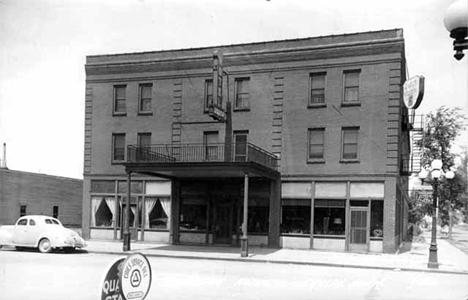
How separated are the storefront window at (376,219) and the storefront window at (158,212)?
33.3 feet

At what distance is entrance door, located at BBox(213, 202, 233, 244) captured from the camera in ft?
78.4

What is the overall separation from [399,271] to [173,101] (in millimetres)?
13925

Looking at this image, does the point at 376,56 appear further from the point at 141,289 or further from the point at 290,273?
the point at 141,289

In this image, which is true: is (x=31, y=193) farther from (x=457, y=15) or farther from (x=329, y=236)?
(x=329, y=236)

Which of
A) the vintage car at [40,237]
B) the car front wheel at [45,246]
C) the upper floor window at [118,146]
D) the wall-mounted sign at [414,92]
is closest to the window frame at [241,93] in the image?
the upper floor window at [118,146]

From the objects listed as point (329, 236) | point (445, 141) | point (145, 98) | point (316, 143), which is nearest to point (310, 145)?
point (316, 143)

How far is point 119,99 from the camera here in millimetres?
25922

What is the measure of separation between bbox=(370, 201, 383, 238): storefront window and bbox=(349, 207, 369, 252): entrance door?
0.87 feet

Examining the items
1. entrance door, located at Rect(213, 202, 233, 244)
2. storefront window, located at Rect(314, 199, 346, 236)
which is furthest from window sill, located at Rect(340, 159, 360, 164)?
entrance door, located at Rect(213, 202, 233, 244)

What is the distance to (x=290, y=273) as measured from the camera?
14359mm

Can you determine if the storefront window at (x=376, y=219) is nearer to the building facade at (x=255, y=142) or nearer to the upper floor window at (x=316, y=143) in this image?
the building facade at (x=255, y=142)

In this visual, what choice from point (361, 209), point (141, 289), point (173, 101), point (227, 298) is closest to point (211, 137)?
point (173, 101)

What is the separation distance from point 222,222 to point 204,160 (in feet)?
10.6

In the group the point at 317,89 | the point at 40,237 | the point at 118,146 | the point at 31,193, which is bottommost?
the point at 40,237
